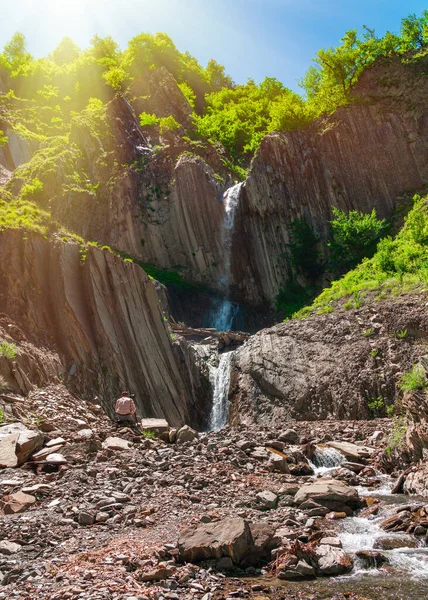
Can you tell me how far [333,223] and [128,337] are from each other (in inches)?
920

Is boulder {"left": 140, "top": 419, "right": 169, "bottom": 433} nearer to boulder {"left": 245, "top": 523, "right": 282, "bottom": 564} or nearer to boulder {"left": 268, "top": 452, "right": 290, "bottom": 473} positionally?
boulder {"left": 268, "top": 452, "right": 290, "bottom": 473}

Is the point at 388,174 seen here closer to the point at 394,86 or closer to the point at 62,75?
the point at 394,86

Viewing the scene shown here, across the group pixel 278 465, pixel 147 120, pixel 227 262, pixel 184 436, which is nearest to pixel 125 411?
pixel 184 436

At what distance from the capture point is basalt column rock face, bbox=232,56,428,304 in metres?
43.6

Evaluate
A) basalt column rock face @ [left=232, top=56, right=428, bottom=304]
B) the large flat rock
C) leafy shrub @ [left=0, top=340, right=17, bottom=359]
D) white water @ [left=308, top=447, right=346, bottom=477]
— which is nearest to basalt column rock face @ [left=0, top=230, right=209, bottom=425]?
leafy shrub @ [left=0, top=340, right=17, bottom=359]

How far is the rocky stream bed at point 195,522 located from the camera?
7.02 metres

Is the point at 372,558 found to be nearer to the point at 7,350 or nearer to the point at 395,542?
the point at 395,542

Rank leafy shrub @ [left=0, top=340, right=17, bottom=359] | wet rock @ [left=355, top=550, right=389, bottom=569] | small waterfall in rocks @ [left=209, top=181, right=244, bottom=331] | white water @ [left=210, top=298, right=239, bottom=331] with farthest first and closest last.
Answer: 1. small waterfall in rocks @ [left=209, top=181, right=244, bottom=331]
2. white water @ [left=210, top=298, right=239, bottom=331]
3. leafy shrub @ [left=0, top=340, right=17, bottom=359]
4. wet rock @ [left=355, top=550, right=389, bottom=569]

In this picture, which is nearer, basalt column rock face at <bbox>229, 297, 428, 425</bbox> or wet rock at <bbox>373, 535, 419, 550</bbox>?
wet rock at <bbox>373, 535, 419, 550</bbox>

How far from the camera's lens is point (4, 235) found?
68.3 feet

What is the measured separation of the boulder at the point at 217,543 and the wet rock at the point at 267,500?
2651 millimetres

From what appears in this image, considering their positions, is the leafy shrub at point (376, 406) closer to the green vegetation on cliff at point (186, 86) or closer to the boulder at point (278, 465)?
the boulder at point (278, 465)

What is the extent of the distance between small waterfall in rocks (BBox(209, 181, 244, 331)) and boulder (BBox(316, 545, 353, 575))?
3379 centimetres

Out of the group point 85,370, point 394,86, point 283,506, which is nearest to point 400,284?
point 85,370
